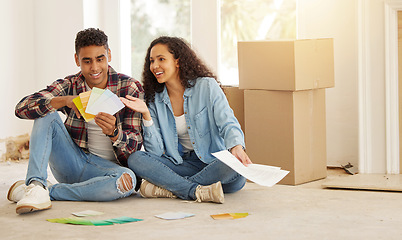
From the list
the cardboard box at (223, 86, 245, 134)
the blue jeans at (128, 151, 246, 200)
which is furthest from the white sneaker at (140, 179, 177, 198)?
the cardboard box at (223, 86, 245, 134)

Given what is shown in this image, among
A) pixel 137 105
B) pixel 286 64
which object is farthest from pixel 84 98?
pixel 286 64

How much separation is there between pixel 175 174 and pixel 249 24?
148 cm

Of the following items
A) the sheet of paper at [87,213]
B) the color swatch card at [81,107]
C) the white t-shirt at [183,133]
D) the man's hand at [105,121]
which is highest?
the color swatch card at [81,107]

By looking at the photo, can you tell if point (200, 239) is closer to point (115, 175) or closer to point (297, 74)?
point (115, 175)

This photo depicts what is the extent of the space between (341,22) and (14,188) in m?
2.02

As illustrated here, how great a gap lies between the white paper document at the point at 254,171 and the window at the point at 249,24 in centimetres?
148

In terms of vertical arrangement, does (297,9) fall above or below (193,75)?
above

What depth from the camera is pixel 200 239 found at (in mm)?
1915

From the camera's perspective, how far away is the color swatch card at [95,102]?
231cm

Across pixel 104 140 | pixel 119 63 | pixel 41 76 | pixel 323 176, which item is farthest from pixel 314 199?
pixel 41 76

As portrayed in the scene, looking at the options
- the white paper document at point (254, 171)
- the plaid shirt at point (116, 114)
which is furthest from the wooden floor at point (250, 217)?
the plaid shirt at point (116, 114)

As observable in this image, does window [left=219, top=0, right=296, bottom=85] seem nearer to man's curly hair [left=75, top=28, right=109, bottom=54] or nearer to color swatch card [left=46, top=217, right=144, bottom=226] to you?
man's curly hair [left=75, top=28, right=109, bottom=54]

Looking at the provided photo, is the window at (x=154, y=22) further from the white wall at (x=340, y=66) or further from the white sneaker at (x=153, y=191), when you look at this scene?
the white sneaker at (x=153, y=191)

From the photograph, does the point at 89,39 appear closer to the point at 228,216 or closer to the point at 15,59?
the point at 228,216
